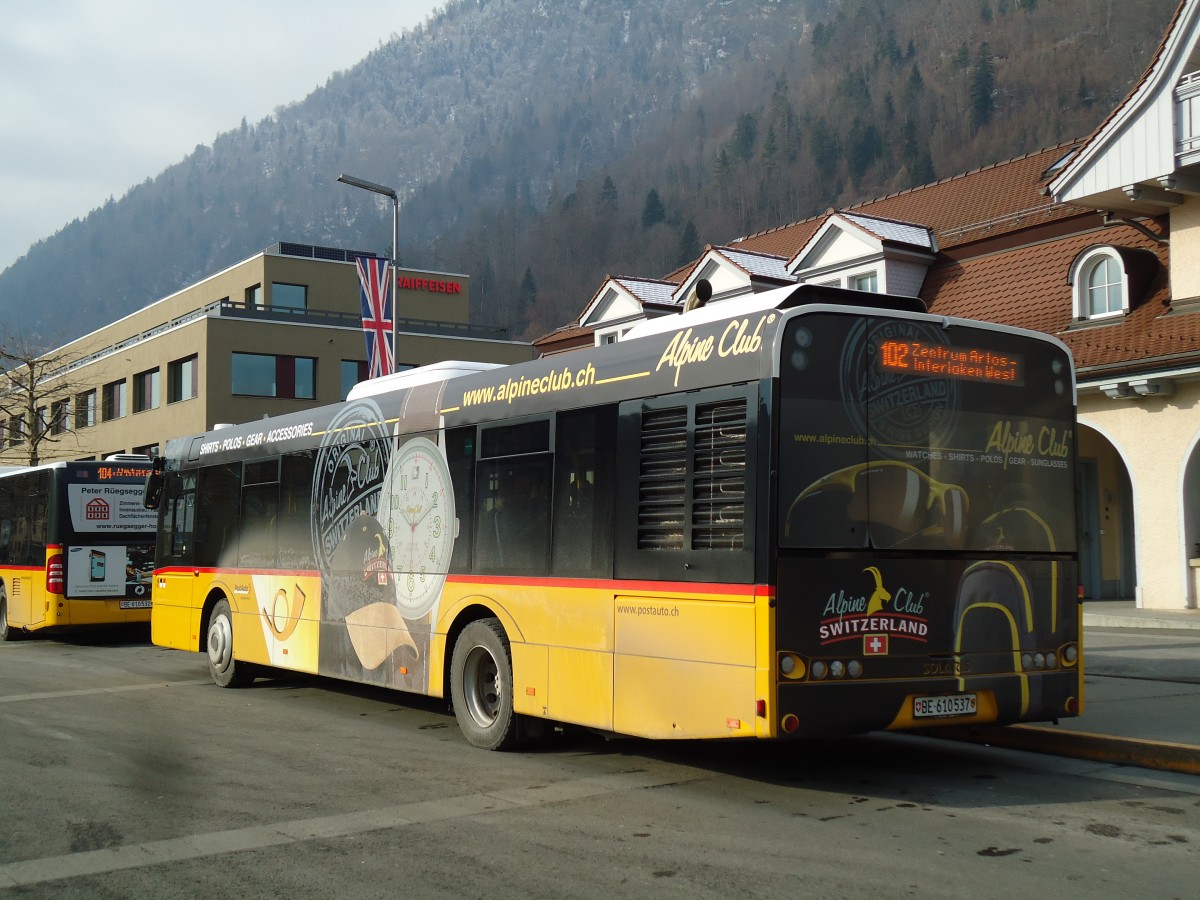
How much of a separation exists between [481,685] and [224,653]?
5635 mm

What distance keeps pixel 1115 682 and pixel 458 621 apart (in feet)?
22.7

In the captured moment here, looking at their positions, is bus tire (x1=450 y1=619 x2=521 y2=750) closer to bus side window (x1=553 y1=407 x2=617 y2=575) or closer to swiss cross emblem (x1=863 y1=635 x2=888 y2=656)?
bus side window (x1=553 y1=407 x2=617 y2=575)

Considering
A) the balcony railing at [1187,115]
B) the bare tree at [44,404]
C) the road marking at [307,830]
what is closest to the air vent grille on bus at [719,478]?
the road marking at [307,830]

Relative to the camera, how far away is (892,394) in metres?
7.75

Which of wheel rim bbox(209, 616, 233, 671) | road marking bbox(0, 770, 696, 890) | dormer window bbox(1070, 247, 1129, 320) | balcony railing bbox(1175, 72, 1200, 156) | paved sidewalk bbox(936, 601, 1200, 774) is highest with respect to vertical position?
balcony railing bbox(1175, 72, 1200, 156)

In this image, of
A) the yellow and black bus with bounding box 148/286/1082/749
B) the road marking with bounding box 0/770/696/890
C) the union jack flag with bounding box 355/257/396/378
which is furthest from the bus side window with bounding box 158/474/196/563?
the road marking with bounding box 0/770/696/890

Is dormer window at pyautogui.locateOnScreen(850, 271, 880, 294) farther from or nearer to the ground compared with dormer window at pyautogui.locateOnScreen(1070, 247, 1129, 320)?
farther from the ground

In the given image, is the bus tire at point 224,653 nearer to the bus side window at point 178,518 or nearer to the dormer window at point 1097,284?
the bus side window at point 178,518

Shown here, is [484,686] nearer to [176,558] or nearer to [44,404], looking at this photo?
[176,558]

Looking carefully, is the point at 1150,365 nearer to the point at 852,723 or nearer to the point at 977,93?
the point at 852,723

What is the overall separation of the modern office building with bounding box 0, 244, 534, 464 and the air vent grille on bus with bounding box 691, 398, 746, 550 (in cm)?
4114

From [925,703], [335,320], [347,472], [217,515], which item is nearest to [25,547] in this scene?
[217,515]

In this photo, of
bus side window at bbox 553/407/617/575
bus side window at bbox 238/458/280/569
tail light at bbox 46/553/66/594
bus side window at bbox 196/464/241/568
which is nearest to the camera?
bus side window at bbox 553/407/617/575

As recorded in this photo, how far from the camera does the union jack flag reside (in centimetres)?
2350
